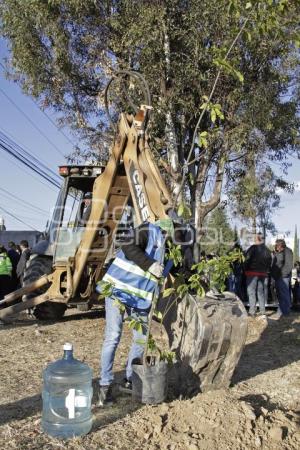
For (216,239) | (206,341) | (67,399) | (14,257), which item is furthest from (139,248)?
(216,239)

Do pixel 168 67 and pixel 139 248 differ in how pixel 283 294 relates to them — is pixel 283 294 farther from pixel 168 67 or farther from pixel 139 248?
pixel 139 248

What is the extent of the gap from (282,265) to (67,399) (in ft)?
28.9

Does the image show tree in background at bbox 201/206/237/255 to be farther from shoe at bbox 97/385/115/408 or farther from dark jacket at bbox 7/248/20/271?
dark jacket at bbox 7/248/20/271

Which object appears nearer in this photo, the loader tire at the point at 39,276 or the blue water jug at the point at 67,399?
the blue water jug at the point at 67,399

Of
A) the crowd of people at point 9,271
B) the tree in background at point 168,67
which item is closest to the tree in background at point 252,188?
the tree in background at point 168,67

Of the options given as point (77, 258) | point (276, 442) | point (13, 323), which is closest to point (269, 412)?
point (276, 442)

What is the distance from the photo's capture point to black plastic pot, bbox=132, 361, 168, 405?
4738 mm

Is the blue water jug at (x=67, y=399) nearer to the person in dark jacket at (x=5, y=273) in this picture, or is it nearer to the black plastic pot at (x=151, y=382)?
the black plastic pot at (x=151, y=382)

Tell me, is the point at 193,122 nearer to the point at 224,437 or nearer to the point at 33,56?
the point at 33,56

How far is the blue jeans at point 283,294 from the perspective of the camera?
12.1 meters

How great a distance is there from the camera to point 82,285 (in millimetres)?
9148

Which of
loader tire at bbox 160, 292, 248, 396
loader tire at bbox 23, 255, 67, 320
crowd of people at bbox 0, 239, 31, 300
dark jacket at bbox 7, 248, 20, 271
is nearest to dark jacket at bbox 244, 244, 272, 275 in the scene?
loader tire at bbox 23, 255, 67, 320

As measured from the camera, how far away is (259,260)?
11.8 meters

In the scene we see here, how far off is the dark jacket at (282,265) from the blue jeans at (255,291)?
1.73 feet
